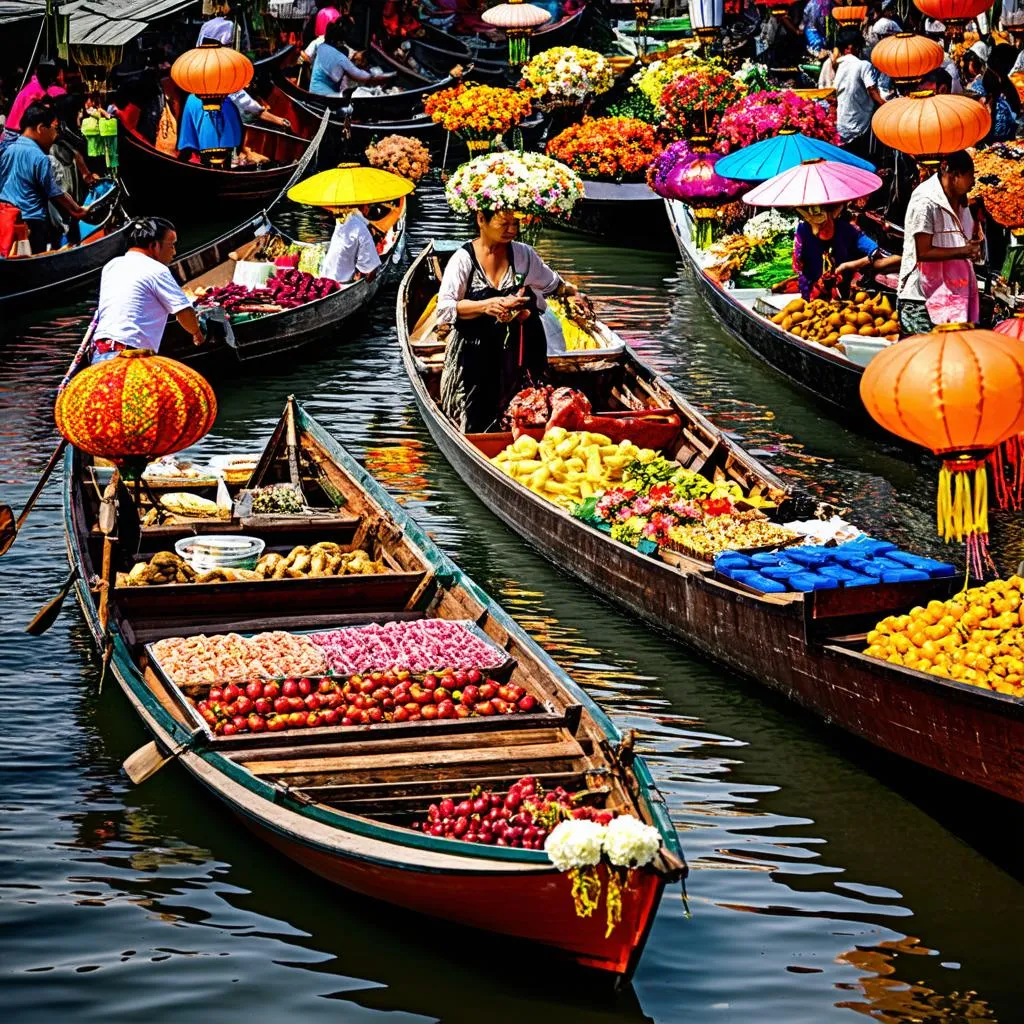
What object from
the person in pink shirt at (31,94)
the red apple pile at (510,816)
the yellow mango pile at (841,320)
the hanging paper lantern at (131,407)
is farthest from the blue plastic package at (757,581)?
the person in pink shirt at (31,94)

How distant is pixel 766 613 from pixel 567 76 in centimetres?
1436

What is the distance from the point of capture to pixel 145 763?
648 centimetres

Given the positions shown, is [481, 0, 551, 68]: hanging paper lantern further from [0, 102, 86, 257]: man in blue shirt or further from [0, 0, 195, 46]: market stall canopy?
[0, 102, 86, 257]: man in blue shirt

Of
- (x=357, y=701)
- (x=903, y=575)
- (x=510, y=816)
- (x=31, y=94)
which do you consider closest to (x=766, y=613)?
(x=903, y=575)

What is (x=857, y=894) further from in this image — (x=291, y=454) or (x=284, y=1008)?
(x=291, y=454)

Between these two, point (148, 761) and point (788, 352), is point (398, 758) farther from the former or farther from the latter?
point (788, 352)

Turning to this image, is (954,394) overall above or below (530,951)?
above

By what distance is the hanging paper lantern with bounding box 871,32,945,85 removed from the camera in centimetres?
1599

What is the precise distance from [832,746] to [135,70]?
670 inches

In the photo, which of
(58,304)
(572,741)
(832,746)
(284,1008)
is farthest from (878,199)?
(284,1008)

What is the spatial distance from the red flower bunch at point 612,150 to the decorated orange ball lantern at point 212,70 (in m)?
3.44

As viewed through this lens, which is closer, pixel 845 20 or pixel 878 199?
pixel 878 199

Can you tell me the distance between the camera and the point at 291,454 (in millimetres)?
10148

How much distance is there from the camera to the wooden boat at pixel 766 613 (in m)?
6.52
